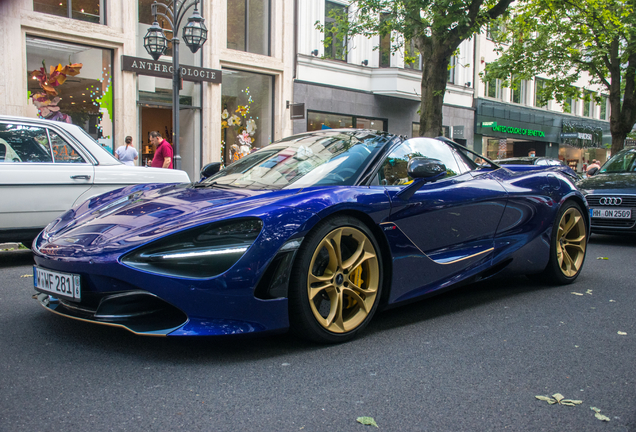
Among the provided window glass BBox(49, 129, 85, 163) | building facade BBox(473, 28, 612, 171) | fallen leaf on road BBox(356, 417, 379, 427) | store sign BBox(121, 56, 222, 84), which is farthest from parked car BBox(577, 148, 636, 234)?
building facade BBox(473, 28, 612, 171)

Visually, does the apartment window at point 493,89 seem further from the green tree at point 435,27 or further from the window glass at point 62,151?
the window glass at point 62,151

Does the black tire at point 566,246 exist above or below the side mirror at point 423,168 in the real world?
below

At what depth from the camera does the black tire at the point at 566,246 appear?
4922 millimetres

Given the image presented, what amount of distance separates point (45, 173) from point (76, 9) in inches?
424

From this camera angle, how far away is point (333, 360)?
9.75ft

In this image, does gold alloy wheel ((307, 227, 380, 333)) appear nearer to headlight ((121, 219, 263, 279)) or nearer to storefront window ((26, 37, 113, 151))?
headlight ((121, 219, 263, 279))

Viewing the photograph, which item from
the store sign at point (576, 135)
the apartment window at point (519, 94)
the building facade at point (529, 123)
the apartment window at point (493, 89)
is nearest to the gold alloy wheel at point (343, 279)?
the building facade at point (529, 123)

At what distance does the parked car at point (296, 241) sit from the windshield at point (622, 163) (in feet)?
18.9

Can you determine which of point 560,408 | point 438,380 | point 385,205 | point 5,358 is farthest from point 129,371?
point 560,408

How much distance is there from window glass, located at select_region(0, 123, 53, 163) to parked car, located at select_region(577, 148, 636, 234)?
728 cm

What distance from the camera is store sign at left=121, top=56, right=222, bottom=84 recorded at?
1541cm

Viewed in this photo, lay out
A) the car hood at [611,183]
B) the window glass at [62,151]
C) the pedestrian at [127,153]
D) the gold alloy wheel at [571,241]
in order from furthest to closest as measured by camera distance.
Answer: the pedestrian at [127,153] → the car hood at [611,183] → the window glass at [62,151] → the gold alloy wheel at [571,241]

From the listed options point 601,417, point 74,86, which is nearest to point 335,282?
point 601,417

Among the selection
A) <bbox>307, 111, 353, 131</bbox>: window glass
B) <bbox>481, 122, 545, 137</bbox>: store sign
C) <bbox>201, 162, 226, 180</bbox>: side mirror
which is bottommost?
<bbox>201, 162, 226, 180</bbox>: side mirror
